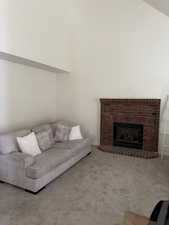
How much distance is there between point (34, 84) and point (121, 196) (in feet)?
11.8

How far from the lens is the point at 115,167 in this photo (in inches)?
141

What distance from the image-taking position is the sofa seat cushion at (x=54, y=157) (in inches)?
102

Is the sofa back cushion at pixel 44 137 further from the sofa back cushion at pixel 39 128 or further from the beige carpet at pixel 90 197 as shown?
the beige carpet at pixel 90 197

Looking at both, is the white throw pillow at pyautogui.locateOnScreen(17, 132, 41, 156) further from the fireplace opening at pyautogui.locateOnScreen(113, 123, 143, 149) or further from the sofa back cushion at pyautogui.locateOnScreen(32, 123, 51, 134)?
the fireplace opening at pyautogui.locateOnScreen(113, 123, 143, 149)

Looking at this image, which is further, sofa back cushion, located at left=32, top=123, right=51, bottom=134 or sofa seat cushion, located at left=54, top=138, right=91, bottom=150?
sofa back cushion, located at left=32, top=123, right=51, bottom=134

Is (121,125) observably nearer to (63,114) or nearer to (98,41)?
(63,114)

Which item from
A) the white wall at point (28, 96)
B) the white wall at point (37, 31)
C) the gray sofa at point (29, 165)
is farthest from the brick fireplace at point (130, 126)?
the white wall at point (37, 31)

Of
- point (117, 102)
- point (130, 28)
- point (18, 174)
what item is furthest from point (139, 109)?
point (18, 174)

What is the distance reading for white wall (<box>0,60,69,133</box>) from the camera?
3.91 metres

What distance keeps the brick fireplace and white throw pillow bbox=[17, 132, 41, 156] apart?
2007mm

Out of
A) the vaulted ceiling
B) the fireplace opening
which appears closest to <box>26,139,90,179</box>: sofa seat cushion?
the fireplace opening

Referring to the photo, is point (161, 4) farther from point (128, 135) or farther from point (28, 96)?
point (28, 96)

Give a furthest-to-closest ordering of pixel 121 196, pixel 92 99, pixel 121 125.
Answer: pixel 92 99 < pixel 121 125 < pixel 121 196

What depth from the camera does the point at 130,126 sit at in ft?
15.4
